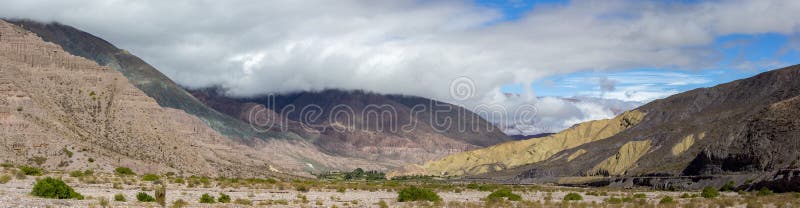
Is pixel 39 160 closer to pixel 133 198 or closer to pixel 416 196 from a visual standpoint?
pixel 133 198

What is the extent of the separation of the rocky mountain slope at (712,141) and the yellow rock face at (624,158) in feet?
0.70

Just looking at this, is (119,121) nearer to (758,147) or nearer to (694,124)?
(758,147)

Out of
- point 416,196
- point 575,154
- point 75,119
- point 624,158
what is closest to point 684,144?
point 624,158

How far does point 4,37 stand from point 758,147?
112556 millimetres

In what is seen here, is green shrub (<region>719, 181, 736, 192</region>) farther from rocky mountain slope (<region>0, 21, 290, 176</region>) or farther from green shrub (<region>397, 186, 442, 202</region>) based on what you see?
rocky mountain slope (<region>0, 21, 290, 176</region>)

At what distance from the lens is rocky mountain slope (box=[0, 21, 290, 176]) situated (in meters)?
87.9

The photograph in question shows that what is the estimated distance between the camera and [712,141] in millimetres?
118562

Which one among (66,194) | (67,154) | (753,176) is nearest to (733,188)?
(753,176)

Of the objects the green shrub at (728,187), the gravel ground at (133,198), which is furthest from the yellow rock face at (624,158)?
the gravel ground at (133,198)

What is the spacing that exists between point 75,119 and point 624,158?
110 meters

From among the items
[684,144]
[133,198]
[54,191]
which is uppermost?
[684,144]

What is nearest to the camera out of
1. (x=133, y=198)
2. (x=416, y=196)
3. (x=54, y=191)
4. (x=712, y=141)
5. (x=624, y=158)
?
(x=54, y=191)

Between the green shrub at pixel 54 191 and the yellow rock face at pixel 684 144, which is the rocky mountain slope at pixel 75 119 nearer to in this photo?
the green shrub at pixel 54 191

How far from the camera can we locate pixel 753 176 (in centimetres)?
8594
